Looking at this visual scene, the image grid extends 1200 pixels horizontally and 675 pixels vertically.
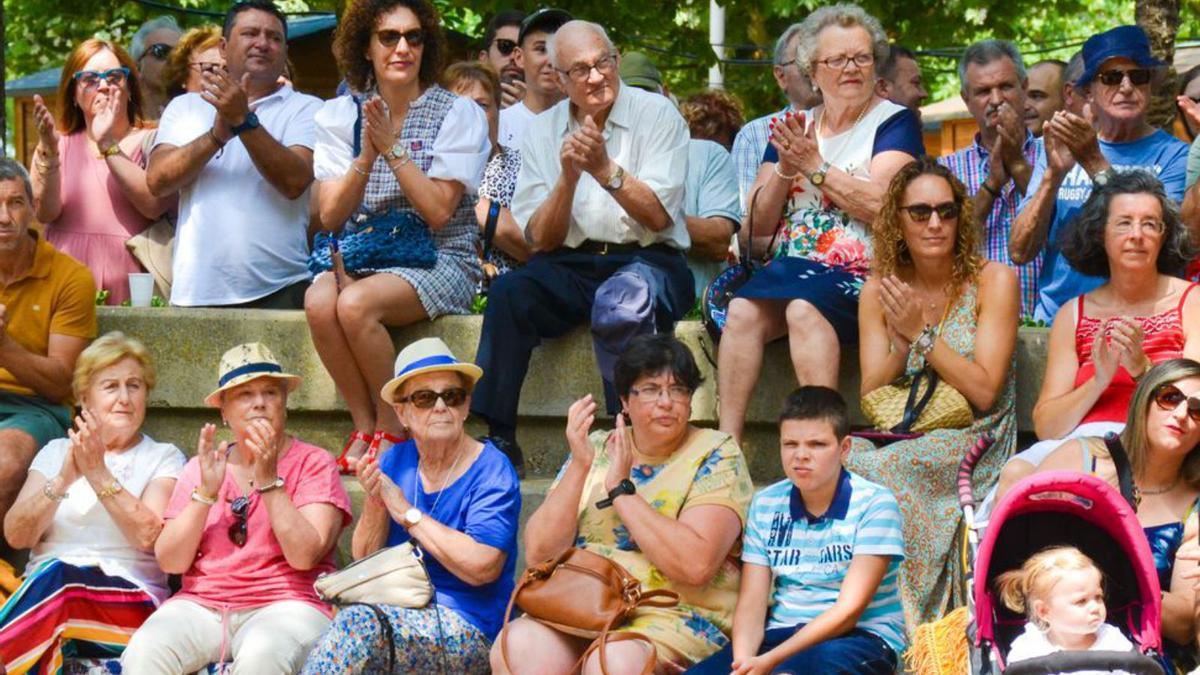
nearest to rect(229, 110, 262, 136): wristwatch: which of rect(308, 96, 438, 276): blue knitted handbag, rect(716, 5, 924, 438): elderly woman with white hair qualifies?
rect(308, 96, 438, 276): blue knitted handbag

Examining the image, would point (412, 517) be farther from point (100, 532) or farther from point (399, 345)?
point (399, 345)

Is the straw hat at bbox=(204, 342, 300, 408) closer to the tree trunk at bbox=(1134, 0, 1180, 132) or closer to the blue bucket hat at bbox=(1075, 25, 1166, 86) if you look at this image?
the blue bucket hat at bbox=(1075, 25, 1166, 86)

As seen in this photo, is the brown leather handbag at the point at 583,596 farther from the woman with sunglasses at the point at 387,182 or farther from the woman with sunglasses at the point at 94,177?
the woman with sunglasses at the point at 94,177

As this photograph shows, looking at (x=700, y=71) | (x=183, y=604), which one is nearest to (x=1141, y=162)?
(x=183, y=604)

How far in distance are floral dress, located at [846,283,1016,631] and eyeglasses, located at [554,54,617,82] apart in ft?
5.65

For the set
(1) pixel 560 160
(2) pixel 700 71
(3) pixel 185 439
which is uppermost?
(2) pixel 700 71

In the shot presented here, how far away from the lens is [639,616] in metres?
5.87

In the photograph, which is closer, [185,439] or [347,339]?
[347,339]

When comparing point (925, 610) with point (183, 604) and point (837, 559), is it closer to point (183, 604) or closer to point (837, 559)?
point (837, 559)

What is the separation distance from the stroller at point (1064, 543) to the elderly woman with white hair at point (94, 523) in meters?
2.95

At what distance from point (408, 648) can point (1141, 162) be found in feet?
11.9

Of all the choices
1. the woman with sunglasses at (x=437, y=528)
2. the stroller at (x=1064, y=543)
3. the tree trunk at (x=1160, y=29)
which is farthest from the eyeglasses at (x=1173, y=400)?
the tree trunk at (x=1160, y=29)

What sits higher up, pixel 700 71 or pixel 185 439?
pixel 700 71

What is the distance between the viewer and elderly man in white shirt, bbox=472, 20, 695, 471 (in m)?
7.05
